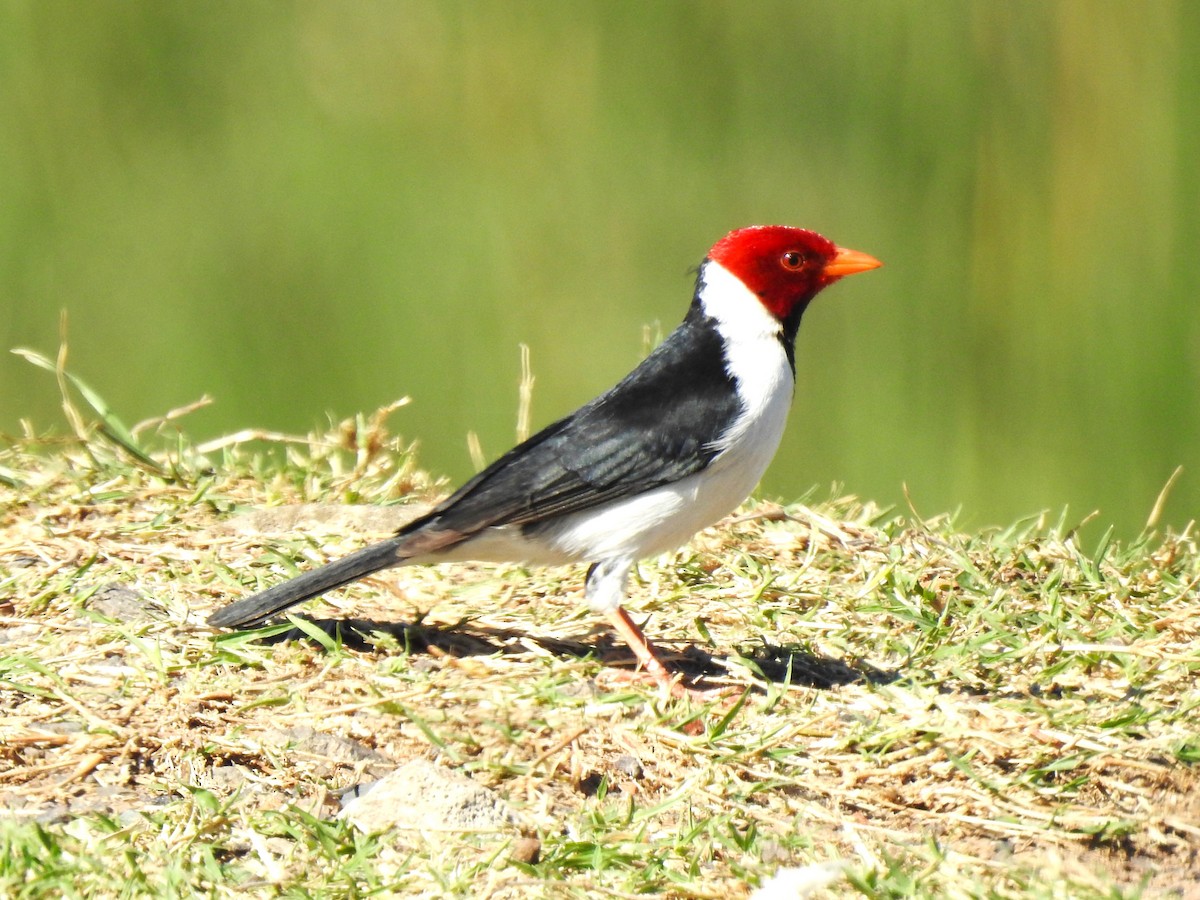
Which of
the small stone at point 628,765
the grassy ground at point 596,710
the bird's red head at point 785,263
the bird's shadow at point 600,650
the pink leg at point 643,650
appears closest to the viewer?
the grassy ground at point 596,710

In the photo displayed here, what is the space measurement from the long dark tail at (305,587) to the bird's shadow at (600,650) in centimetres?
9

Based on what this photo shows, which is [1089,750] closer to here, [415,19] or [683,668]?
[683,668]

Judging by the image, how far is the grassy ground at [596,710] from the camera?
9.20 feet

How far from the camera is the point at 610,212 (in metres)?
5.61

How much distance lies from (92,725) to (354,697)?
0.55m

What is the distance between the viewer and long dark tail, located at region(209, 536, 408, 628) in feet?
11.8

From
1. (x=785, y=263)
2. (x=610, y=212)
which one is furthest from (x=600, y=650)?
(x=610, y=212)

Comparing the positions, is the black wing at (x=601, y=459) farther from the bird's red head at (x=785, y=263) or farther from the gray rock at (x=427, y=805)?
the gray rock at (x=427, y=805)

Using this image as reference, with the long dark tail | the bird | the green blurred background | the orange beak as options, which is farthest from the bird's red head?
the long dark tail

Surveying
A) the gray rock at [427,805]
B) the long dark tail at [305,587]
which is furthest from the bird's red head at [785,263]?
the gray rock at [427,805]

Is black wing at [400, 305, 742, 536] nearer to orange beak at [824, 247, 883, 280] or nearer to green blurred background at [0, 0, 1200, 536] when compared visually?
orange beak at [824, 247, 883, 280]

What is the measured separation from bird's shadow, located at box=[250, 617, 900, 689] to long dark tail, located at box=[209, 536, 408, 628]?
0.30 feet

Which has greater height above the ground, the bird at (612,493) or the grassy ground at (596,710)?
the bird at (612,493)

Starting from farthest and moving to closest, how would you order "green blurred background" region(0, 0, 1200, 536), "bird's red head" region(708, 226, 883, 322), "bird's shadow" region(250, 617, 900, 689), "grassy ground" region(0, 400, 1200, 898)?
1. "green blurred background" region(0, 0, 1200, 536)
2. "bird's red head" region(708, 226, 883, 322)
3. "bird's shadow" region(250, 617, 900, 689)
4. "grassy ground" region(0, 400, 1200, 898)
